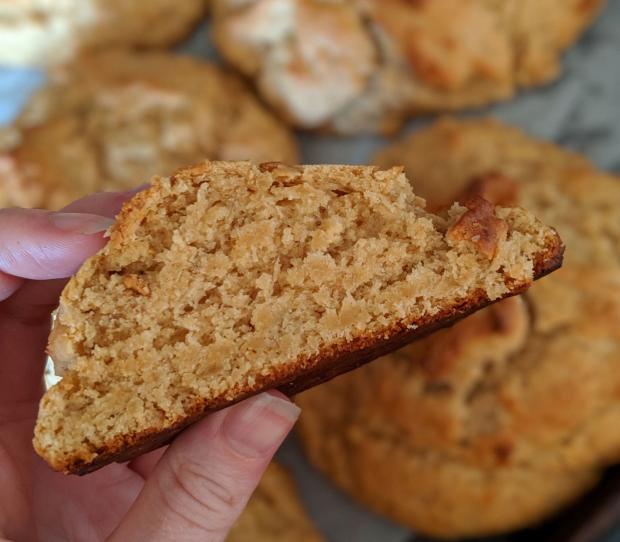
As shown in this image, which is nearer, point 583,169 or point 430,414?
point 430,414

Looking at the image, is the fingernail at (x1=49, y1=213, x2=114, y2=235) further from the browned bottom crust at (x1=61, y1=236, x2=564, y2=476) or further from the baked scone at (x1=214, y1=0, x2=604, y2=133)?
the baked scone at (x1=214, y1=0, x2=604, y2=133)

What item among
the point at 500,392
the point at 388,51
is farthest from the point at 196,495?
the point at 388,51

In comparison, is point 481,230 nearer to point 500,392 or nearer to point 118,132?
point 500,392

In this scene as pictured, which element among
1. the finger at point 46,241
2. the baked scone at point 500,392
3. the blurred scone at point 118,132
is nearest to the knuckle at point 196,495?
the finger at point 46,241

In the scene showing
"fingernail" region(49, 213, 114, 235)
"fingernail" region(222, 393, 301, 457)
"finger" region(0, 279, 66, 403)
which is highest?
"fingernail" region(49, 213, 114, 235)

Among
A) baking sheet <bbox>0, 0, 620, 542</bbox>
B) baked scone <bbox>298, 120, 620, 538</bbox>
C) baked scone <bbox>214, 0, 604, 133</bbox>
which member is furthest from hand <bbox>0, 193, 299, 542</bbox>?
baked scone <bbox>214, 0, 604, 133</bbox>

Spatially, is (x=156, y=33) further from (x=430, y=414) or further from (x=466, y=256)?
(x=466, y=256)

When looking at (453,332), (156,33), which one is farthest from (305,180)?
(156,33)
